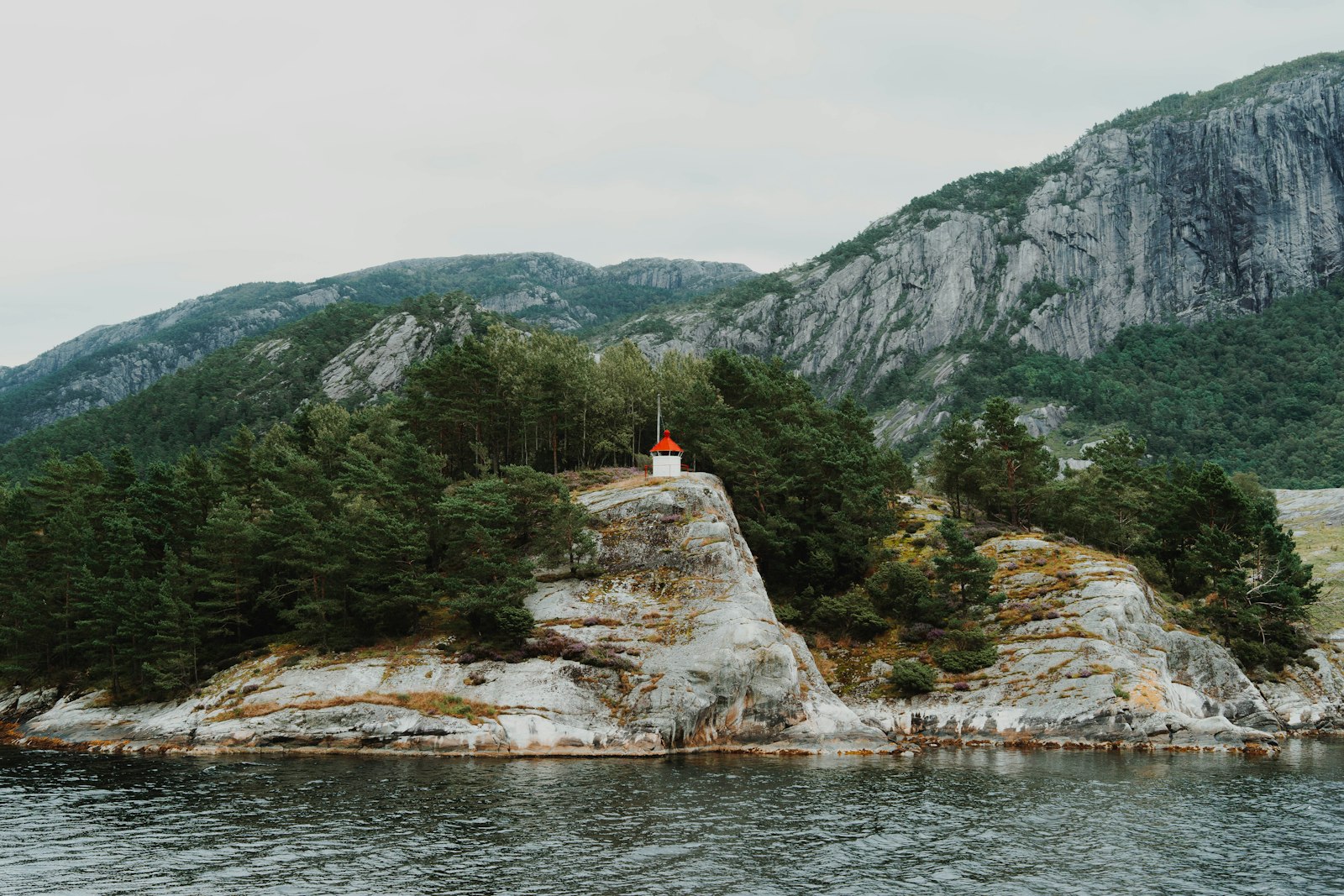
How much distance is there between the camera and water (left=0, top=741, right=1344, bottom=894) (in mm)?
34719

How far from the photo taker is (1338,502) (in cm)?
16250

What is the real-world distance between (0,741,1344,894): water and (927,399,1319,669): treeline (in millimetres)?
34402

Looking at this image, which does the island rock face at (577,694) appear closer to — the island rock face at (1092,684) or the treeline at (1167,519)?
the island rock face at (1092,684)

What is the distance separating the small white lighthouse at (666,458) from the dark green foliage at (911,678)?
94.6ft

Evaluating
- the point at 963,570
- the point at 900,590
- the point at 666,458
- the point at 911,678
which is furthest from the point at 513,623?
the point at 963,570

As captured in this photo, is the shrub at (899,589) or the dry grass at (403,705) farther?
the shrub at (899,589)

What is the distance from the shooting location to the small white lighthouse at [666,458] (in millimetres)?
91875

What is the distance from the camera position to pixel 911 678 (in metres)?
77.2

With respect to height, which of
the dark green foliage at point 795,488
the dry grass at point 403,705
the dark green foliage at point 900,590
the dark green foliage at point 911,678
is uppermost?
the dark green foliage at point 795,488

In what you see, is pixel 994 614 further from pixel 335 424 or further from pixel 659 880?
pixel 335 424

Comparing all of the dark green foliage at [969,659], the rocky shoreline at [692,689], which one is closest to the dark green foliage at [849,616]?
the rocky shoreline at [692,689]

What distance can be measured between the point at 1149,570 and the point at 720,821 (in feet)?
242

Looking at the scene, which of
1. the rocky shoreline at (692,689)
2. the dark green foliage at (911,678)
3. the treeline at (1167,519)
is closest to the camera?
the rocky shoreline at (692,689)

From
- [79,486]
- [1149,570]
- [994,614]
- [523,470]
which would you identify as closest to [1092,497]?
[1149,570]
